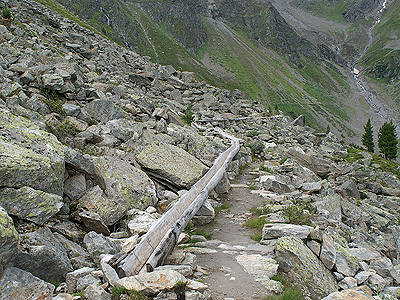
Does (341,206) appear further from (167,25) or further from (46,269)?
(167,25)

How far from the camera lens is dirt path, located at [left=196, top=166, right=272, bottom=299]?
5812 mm

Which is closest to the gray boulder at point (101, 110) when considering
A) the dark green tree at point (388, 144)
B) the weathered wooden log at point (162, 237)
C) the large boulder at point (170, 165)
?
the large boulder at point (170, 165)

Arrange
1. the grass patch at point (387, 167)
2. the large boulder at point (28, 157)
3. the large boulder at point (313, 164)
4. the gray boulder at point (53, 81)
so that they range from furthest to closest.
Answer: the grass patch at point (387, 167) → the large boulder at point (313, 164) → the gray boulder at point (53, 81) → the large boulder at point (28, 157)

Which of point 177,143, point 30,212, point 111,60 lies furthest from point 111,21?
point 30,212

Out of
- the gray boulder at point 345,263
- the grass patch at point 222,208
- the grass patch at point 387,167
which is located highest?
the grass patch at point 387,167

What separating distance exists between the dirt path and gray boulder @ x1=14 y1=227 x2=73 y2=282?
131 inches

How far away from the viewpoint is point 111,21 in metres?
139

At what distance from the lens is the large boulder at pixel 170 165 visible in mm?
11641

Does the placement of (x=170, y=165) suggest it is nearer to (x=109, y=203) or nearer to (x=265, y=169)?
(x=109, y=203)

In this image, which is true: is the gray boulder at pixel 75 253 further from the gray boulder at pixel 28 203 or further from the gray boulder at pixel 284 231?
the gray boulder at pixel 284 231

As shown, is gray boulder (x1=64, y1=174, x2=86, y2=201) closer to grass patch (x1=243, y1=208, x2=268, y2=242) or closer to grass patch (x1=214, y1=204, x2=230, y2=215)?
grass patch (x1=243, y1=208, x2=268, y2=242)

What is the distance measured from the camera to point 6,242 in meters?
4.60

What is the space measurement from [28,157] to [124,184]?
3382 mm

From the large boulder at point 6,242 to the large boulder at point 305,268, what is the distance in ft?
20.0
